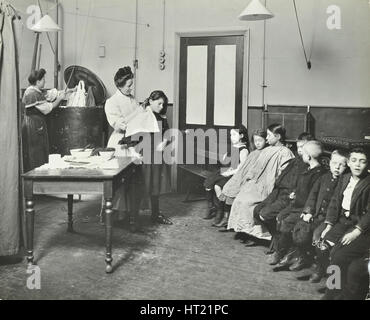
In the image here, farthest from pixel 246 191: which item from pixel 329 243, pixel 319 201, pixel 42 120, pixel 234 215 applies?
pixel 42 120

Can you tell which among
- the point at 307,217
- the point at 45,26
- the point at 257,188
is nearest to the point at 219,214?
the point at 257,188

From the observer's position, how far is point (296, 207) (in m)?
3.92

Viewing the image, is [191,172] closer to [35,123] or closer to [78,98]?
[78,98]

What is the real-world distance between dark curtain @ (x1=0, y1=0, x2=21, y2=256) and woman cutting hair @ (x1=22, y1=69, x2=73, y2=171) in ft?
6.21

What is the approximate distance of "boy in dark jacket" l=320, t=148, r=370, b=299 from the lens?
3.02m

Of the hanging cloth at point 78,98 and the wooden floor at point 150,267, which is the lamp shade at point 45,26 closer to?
the hanging cloth at point 78,98

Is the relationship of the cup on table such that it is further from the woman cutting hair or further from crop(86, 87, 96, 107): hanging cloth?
crop(86, 87, 96, 107): hanging cloth

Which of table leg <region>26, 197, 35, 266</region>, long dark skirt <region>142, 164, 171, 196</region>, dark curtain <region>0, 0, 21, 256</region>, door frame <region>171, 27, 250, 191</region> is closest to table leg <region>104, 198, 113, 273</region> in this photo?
table leg <region>26, 197, 35, 266</region>

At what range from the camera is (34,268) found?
3.74m

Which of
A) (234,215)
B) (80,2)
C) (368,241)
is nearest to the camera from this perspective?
(368,241)

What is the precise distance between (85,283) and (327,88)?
387cm

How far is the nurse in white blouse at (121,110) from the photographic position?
492 cm
